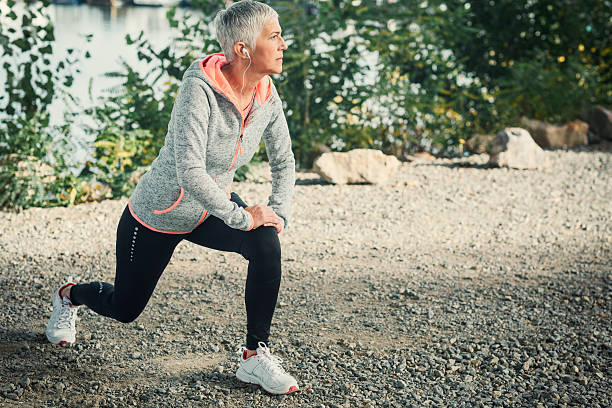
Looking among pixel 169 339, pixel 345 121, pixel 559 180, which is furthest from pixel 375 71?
pixel 169 339

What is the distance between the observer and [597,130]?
9.59 metres

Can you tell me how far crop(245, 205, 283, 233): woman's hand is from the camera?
2.89m

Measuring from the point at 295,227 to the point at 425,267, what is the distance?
1.33 m

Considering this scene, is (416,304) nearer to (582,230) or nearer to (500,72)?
(582,230)

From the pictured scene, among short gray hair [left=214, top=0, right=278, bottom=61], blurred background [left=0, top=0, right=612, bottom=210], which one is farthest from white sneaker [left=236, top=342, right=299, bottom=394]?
blurred background [left=0, top=0, right=612, bottom=210]

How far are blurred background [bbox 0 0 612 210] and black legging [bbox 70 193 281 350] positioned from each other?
11.1 ft

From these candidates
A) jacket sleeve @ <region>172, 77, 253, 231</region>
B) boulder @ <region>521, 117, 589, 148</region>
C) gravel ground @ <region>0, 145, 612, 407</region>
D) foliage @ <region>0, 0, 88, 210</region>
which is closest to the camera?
jacket sleeve @ <region>172, 77, 253, 231</region>

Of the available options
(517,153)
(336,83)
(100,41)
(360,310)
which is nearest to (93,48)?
(100,41)

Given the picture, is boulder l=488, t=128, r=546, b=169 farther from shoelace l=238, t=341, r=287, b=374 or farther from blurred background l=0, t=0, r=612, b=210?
shoelace l=238, t=341, r=287, b=374

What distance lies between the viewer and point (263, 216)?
2.90 m

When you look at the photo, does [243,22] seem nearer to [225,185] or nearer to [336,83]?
[225,185]

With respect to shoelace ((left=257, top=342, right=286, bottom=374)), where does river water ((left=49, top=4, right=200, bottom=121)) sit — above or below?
above

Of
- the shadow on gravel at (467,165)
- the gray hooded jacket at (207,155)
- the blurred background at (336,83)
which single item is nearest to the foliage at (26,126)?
the blurred background at (336,83)

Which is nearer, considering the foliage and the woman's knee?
the woman's knee
